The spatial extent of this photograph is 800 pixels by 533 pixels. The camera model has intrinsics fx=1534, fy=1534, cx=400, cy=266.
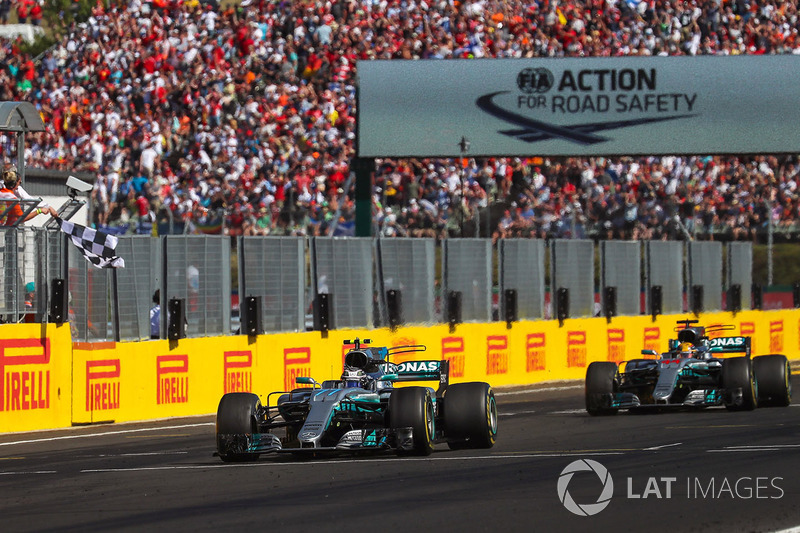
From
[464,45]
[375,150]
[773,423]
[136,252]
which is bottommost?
[773,423]

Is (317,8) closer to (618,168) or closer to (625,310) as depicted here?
(618,168)

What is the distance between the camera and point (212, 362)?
61.3 feet

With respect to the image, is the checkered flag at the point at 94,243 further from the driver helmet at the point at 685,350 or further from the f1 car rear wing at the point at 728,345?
the f1 car rear wing at the point at 728,345

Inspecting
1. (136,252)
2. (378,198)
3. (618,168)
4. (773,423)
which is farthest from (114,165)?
(773,423)

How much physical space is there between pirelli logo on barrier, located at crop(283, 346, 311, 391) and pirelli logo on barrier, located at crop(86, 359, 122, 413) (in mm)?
2873

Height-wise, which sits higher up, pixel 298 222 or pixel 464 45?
pixel 464 45

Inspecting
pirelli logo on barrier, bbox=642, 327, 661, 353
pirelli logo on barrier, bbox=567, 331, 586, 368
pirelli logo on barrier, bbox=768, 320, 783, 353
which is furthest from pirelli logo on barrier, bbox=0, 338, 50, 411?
pirelli logo on barrier, bbox=768, 320, 783, 353

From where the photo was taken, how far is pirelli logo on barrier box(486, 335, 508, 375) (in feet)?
76.6

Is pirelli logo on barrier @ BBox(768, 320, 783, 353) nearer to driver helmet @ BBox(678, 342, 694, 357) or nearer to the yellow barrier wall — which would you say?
driver helmet @ BBox(678, 342, 694, 357)

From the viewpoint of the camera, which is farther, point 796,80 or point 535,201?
point 535,201

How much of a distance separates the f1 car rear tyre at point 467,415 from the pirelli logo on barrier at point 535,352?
1132 centimetres

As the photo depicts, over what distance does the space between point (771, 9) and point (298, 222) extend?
1553cm

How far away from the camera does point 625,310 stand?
89.2ft

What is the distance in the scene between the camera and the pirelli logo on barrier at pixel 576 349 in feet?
82.5
